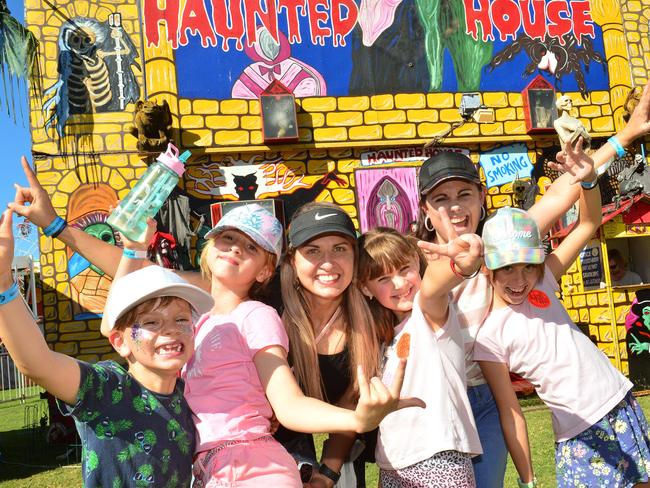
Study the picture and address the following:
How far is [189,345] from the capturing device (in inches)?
82.3

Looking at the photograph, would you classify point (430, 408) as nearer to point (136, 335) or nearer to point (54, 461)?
point (136, 335)

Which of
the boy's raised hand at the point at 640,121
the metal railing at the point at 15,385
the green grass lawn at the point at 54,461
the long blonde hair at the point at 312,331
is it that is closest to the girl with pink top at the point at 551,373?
the long blonde hair at the point at 312,331

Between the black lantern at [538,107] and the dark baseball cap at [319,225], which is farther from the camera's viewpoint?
the black lantern at [538,107]

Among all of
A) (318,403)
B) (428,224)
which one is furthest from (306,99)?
(318,403)

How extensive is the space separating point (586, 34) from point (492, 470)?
31.3 ft

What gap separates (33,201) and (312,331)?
1.25 meters

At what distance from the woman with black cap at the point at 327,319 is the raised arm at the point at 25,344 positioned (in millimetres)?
887

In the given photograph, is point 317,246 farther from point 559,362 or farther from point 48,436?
point 48,436

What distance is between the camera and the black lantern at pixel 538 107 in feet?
31.7

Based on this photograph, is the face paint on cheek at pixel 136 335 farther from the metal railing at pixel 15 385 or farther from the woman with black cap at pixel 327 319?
the metal railing at pixel 15 385

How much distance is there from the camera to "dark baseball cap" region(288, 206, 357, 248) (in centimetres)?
245

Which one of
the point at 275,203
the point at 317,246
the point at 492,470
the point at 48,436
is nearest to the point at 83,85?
the point at 275,203

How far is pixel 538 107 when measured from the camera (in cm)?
973

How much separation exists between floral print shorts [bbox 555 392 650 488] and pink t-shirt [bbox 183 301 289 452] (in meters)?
1.31
